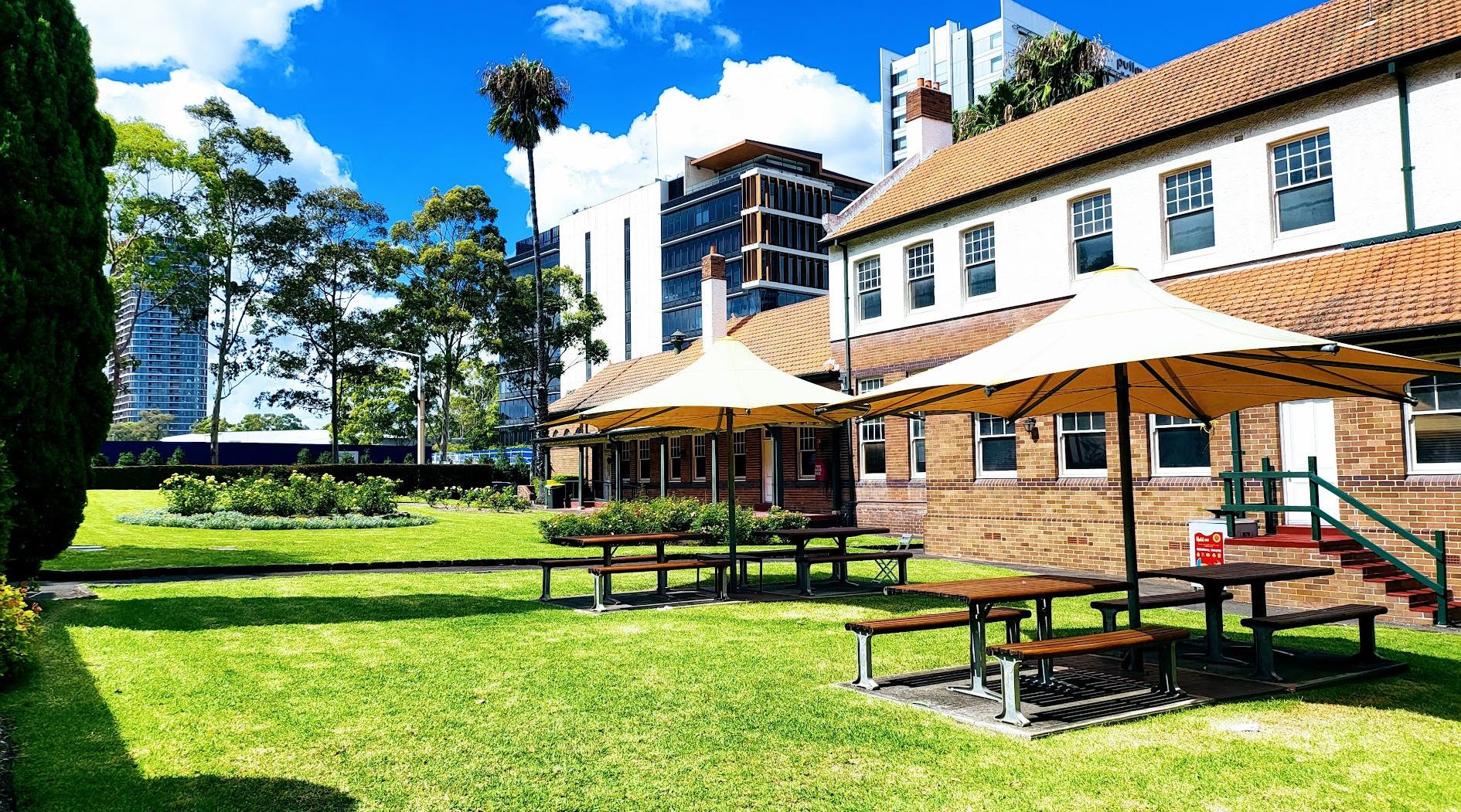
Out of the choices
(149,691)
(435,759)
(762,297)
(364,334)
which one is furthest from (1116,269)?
(364,334)

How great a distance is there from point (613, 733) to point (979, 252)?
51.3ft

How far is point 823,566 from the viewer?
1683cm

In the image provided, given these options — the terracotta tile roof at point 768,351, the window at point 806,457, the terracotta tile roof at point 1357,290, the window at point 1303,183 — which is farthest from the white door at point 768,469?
the window at point 1303,183

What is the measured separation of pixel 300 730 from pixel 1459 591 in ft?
41.2

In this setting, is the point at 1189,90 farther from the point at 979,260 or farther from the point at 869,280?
the point at 869,280

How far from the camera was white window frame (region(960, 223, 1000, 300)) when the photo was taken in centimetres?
1905

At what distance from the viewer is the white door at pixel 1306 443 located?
1334cm

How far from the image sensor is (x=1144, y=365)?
25.0 feet

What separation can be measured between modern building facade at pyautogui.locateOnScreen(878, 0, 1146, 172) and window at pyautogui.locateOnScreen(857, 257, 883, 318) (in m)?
80.1

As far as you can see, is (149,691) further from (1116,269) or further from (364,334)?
(364,334)

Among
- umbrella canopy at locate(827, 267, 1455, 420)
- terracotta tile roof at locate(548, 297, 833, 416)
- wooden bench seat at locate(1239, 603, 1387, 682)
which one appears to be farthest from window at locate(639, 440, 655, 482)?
wooden bench seat at locate(1239, 603, 1387, 682)

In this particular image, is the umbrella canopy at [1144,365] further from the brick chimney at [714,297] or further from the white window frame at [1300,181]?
the brick chimney at [714,297]

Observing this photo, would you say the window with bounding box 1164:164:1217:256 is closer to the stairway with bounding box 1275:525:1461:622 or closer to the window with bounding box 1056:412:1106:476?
the window with bounding box 1056:412:1106:476

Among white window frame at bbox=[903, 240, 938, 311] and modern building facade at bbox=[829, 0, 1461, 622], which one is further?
white window frame at bbox=[903, 240, 938, 311]
